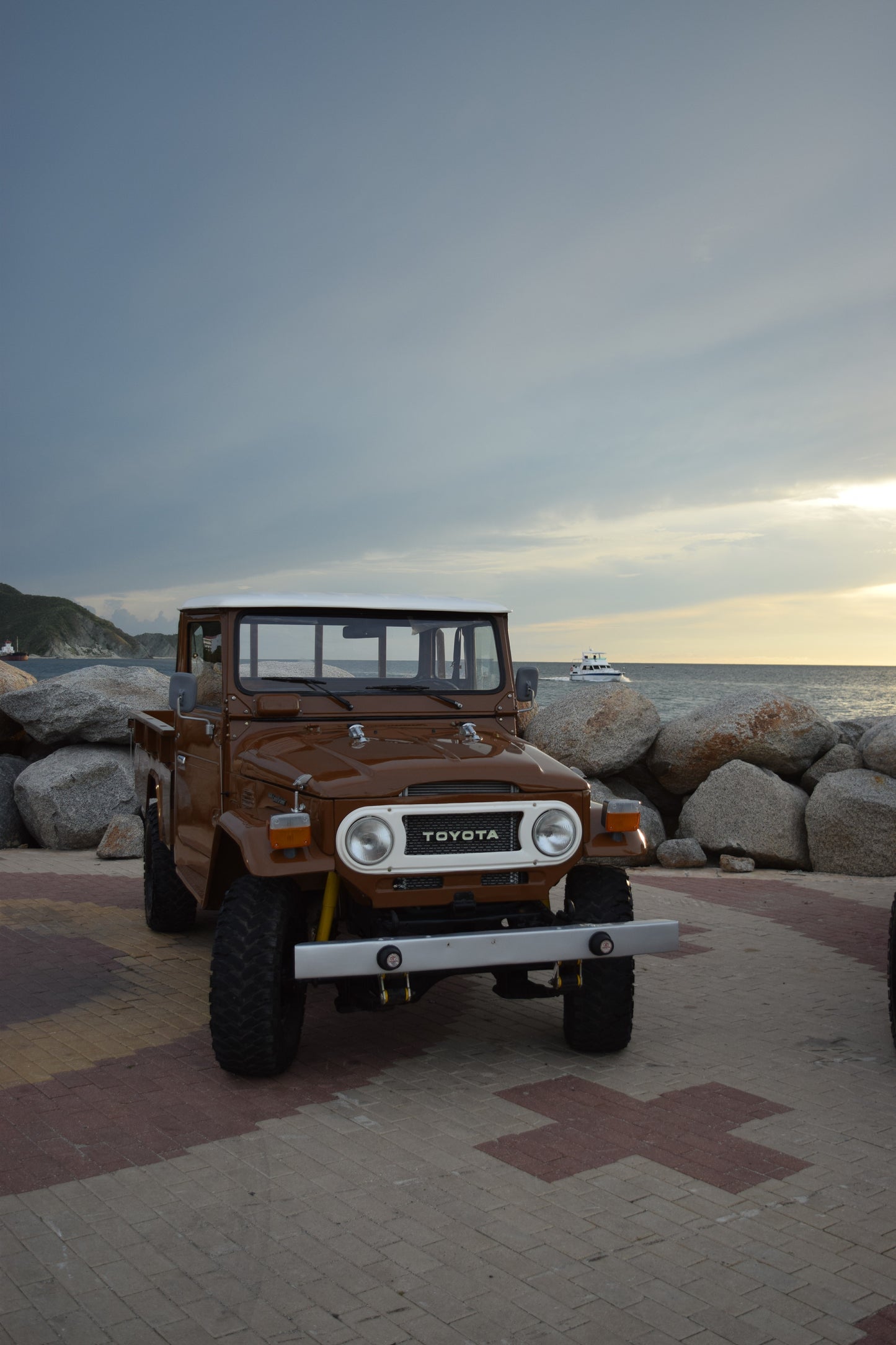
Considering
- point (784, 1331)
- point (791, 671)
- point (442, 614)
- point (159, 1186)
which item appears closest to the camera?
point (784, 1331)

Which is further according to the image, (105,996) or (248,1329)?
(105,996)

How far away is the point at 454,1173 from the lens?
4121 mm

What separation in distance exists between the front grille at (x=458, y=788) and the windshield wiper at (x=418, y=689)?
125 cm

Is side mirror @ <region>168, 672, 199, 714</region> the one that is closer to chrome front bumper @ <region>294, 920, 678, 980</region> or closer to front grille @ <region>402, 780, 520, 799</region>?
front grille @ <region>402, 780, 520, 799</region>

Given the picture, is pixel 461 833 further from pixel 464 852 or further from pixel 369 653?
pixel 369 653

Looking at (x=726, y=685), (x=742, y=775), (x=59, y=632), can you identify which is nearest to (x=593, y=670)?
(x=726, y=685)

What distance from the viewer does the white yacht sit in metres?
72.6

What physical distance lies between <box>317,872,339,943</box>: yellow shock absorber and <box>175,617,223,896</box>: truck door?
1090 millimetres

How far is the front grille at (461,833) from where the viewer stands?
4.82 meters

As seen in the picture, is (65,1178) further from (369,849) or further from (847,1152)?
(847,1152)

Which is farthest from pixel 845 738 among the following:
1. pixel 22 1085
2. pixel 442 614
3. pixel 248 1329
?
pixel 248 1329

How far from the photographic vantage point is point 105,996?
6.53 meters

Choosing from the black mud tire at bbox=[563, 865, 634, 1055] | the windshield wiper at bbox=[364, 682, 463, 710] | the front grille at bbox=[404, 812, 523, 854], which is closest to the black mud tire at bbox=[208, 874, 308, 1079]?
the front grille at bbox=[404, 812, 523, 854]

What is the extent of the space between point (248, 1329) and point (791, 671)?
488ft
